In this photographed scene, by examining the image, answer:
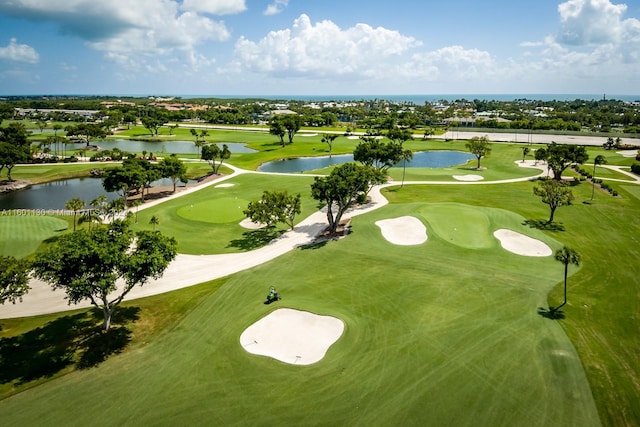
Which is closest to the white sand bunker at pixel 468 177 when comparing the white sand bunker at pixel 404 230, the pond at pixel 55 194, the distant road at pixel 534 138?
the white sand bunker at pixel 404 230

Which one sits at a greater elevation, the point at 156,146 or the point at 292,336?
the point at 156,146

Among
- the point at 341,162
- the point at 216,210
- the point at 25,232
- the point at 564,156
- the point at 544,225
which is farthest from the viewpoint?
the point at 341,162

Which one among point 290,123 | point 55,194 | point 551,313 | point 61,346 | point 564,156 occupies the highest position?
point 290,123

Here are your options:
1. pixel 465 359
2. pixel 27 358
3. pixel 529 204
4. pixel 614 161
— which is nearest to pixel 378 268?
pixel 465 359

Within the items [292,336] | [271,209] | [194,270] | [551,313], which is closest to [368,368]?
[292,336]

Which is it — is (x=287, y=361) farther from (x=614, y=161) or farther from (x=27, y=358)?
(x=614, y=161)

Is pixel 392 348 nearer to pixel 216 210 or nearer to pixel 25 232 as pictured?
pixel 216 210

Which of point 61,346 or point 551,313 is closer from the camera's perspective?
point 61,346

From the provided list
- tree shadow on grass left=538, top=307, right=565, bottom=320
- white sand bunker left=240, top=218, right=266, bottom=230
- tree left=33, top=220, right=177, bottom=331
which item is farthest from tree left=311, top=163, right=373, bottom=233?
tree shadow on grass left=538, top=307, right=565, bottom=320
